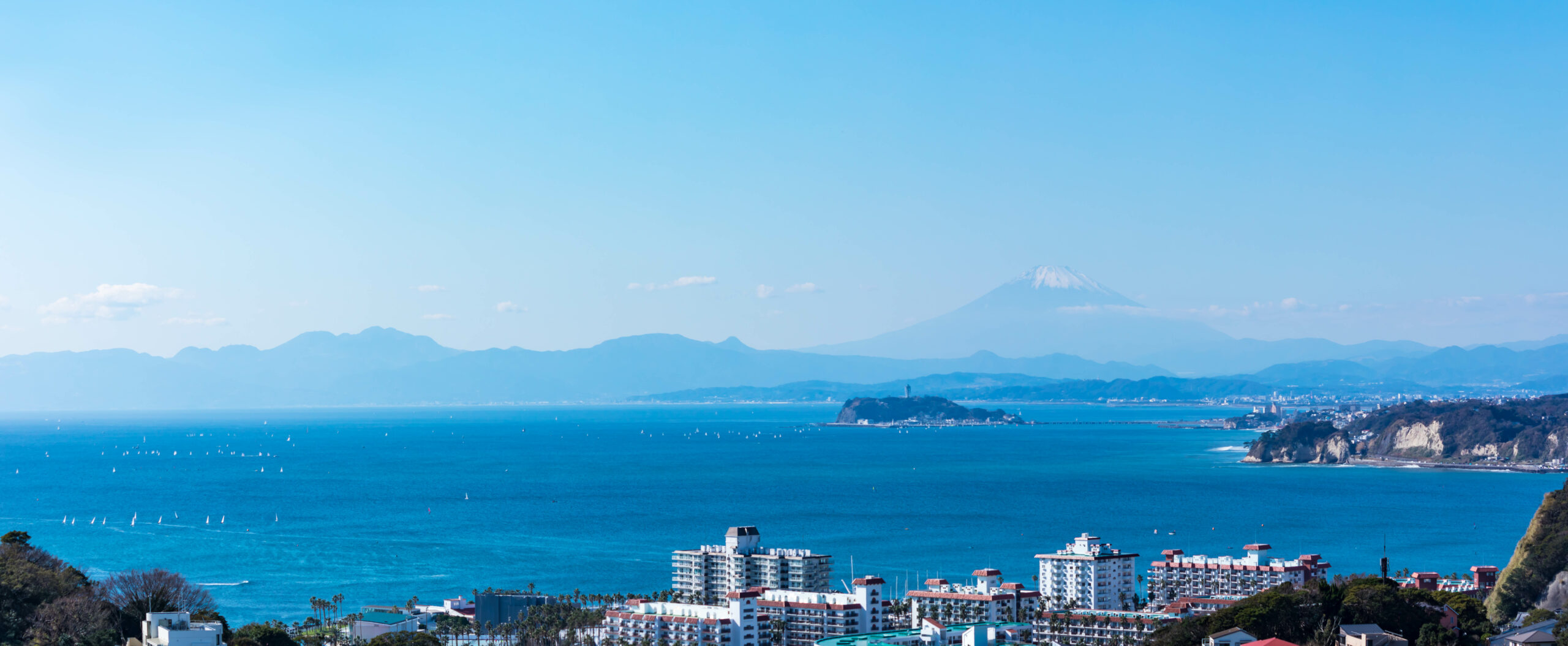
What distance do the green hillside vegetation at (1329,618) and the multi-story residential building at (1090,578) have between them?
31.9ft

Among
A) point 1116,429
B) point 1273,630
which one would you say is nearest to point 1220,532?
point 1273,630

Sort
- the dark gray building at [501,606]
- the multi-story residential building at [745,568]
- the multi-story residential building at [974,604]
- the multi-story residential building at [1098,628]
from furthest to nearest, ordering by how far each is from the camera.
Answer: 1. the multi-story residential building at [745,568]
2. the dark gray building at [501,606]
3. the multi-story residential building at [974,604]
4. the multi-story residential building at [1098,628]

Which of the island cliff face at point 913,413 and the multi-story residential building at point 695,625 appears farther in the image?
the island cliff face at point 913,413

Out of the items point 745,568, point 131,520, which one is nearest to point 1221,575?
point 745,568

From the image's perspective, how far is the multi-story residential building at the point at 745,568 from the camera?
37.1 metres

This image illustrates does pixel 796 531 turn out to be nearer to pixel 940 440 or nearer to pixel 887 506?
pixel 887 506

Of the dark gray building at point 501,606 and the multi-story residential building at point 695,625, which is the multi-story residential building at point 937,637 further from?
the dark gray building at point 501,606

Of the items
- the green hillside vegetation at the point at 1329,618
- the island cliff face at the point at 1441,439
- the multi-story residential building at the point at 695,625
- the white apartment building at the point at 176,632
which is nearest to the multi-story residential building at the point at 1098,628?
the green hillside vegetation at the point at 1329,618

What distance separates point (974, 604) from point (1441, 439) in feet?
283

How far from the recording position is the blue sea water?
4669 centimetres

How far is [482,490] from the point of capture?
7706 centimetres

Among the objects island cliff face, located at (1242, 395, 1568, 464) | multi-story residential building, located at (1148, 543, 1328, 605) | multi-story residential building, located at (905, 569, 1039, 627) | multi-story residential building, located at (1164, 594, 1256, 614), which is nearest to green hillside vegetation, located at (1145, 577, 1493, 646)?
multi-story residential building, located at (1164, 594, 1256, 614)

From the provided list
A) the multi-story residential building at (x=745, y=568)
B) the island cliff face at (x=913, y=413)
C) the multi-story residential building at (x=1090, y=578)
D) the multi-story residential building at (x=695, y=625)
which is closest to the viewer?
the multi-story residential building at (x=695, y=625)

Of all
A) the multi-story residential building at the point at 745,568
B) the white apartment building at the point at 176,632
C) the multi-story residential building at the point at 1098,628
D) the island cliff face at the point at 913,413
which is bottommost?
the multi-story residential building at the point at 1098,628
